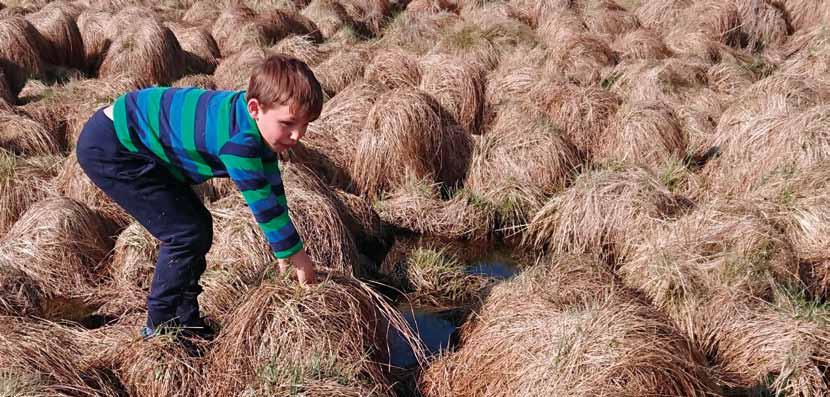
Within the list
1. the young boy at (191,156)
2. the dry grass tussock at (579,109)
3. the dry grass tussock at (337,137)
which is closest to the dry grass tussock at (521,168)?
the dry grass tussock at (579,109)

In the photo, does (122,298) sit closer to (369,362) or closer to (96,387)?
(96,387)

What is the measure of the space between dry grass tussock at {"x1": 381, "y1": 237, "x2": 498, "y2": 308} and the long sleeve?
1841mm

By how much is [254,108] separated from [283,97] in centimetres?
18

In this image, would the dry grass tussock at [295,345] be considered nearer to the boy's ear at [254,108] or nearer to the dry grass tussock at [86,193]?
the boy's ear at [254,108]

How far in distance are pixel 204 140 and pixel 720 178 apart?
4357 mm

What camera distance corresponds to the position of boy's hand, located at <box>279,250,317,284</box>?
320 cm

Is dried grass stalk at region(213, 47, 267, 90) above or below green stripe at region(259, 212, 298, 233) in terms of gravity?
below

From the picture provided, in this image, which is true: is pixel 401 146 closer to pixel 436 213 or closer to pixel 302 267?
pixel 436 213

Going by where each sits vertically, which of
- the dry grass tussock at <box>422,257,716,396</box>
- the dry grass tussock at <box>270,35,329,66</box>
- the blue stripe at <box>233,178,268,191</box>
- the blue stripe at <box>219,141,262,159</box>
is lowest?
the dry grass tussock at <box>270,35,329,66</box>

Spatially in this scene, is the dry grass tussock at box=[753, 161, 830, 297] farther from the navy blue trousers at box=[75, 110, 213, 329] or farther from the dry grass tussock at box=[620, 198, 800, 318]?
Answer: the navy blue trousers at box=[75, 110, 213, 329]

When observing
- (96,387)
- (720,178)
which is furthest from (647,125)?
(96,387)

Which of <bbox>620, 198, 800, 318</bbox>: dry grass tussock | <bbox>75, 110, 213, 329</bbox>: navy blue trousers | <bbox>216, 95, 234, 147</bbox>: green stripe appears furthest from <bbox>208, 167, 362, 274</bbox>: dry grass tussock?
<bbox>620, 198, 800, 318</bbox>: dry grass tussock

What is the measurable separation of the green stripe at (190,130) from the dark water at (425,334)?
56.4 inches

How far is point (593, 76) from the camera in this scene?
27.1ft
